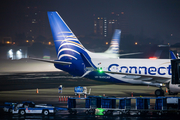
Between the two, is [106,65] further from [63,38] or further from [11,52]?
[11,52]

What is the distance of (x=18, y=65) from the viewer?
90250 mm

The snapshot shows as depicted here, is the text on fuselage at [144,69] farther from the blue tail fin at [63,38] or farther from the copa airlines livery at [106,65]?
the blue tail fin at [63,38]

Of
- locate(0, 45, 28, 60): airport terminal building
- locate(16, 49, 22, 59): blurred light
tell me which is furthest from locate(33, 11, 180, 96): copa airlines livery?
locate(16, 49, 22, 59): blurred light

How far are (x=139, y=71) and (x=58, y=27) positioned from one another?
12.7m

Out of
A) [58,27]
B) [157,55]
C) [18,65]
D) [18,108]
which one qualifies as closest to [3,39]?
[18,65]

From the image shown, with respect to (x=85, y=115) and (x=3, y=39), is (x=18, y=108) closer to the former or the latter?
(x=85, y=115)

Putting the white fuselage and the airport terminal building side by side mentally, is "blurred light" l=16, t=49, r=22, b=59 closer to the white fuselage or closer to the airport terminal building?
the airport terminal building

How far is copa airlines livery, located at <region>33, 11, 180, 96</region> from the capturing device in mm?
33938

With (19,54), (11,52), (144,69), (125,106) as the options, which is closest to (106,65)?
(144,69)

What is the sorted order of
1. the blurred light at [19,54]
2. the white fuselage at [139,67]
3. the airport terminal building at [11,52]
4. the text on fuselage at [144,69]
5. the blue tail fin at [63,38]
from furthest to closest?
the blurred light at [19,54], the airport terminal building at [11,52], the blue tail fin at [63,38], the text on fuselage at [144,69], the white fuselage at [139,67]

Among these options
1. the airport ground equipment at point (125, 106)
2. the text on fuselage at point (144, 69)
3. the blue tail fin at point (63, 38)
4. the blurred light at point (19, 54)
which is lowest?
the airport ground equipment at point (125, 106)

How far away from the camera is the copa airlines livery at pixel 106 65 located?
33.9 m

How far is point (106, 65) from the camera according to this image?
37.5 m

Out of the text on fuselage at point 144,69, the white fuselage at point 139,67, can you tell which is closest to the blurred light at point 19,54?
the white fuselage at point 139,67
